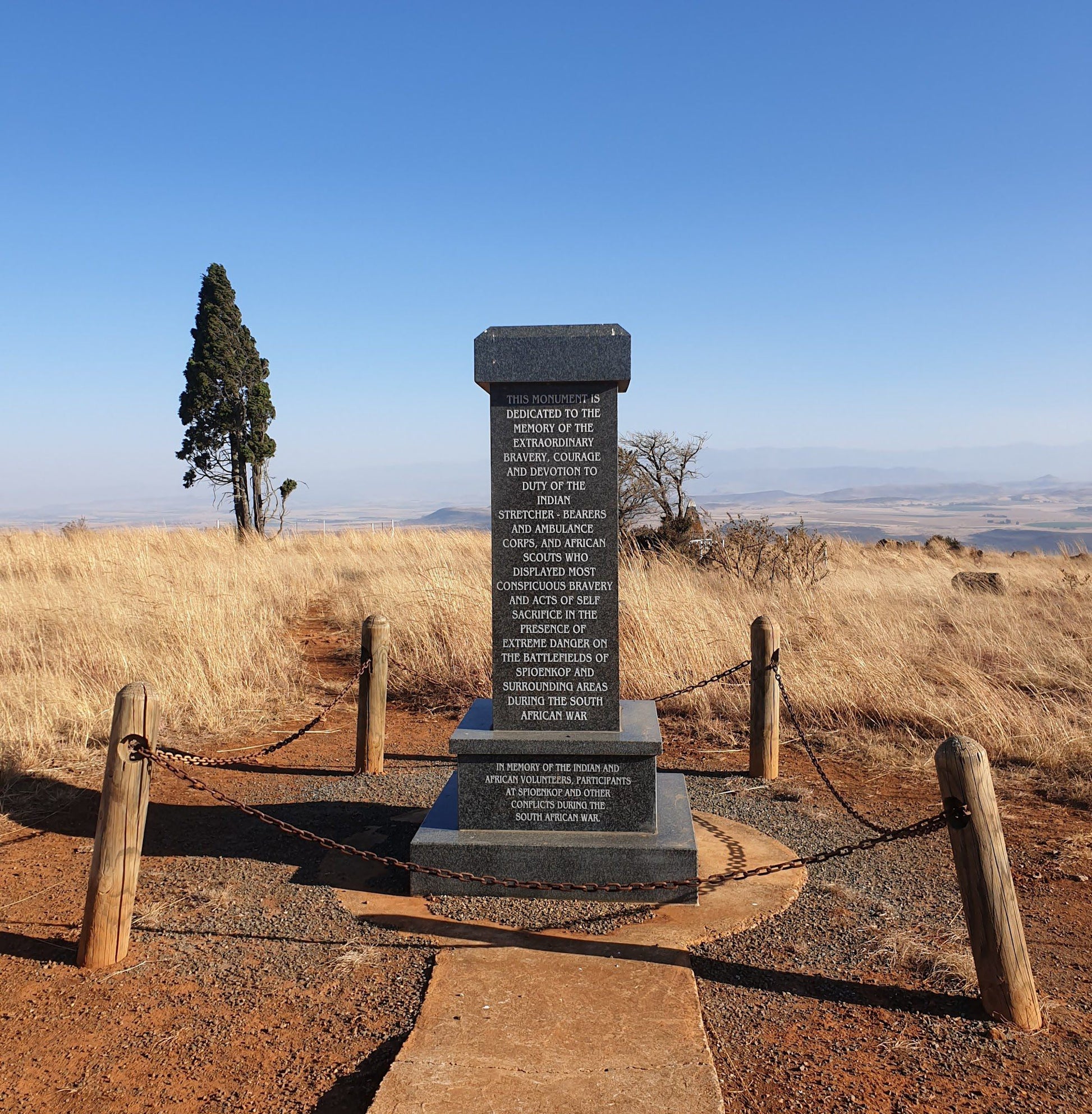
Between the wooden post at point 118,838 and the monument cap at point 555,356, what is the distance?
2.16 m

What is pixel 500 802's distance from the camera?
178 inches

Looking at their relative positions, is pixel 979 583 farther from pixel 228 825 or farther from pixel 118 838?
pixel 118 838

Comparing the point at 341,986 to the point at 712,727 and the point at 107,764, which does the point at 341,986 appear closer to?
the point at 107,764

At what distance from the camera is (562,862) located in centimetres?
434

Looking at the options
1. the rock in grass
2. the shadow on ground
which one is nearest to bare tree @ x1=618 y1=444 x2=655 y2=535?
the rock in grass

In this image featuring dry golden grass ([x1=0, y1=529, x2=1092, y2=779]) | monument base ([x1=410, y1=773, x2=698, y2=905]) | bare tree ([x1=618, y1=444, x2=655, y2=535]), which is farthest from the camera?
bare tree ([x1=618, y1=444, x2=655, y2=535])

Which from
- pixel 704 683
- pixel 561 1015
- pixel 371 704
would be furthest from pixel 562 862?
pixel 371 704

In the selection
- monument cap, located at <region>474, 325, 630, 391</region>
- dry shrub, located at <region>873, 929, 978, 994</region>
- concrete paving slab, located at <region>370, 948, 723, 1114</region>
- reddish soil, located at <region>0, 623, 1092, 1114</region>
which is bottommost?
reddish soil, located at <region>0, 623, 1092, 1114</region>

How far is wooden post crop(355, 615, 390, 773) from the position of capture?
6555 millimetres

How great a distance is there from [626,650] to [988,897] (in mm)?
5558

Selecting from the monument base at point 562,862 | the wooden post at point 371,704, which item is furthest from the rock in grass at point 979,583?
the monument base at point 562,862

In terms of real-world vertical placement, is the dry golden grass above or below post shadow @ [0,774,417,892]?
above

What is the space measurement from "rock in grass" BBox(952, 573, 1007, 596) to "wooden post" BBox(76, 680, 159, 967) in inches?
531

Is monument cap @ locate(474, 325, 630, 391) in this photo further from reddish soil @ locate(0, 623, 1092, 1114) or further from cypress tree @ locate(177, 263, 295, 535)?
cypress tree @ locate(177, 263, 295, 535)
